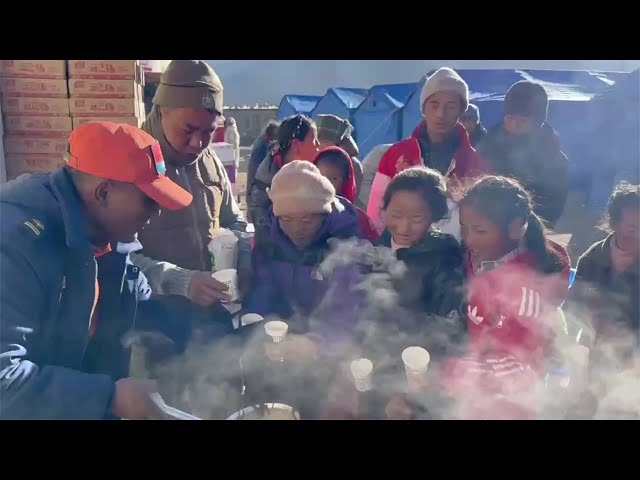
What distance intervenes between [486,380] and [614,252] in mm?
788

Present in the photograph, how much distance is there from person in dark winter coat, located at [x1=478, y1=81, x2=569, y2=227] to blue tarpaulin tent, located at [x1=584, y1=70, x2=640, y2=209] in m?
0.63

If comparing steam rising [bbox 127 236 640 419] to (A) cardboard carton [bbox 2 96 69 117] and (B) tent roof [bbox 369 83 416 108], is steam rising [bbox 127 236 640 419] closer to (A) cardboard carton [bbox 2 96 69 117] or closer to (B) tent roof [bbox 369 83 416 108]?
(A) cardboard carton [bbox 2 96 69 117]

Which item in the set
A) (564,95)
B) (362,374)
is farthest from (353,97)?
(362,374)

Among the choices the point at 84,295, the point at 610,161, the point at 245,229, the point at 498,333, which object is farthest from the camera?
the point at 610,161

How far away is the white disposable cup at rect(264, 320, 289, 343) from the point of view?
7.42 feet

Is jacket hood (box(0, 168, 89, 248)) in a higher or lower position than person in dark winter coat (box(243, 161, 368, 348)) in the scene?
higher

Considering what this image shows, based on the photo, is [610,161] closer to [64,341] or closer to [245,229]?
[245,229]

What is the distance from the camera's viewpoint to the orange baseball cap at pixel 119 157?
5.96 ft

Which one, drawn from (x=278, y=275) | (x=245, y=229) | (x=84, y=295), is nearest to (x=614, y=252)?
(x=278, y=275)

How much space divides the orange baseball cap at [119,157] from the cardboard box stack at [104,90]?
2.17 ft

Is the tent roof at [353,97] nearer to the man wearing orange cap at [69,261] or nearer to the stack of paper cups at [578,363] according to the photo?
the stack of paper cups at [578,363]

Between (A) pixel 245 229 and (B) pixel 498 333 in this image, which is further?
(A) pixel 245 229

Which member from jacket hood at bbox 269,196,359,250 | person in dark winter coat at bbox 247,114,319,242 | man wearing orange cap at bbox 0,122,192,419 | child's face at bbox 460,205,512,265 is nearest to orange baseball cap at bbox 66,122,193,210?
man wearing orange cap at bbox 0,122,192,419

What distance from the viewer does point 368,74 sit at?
2.86 meters
